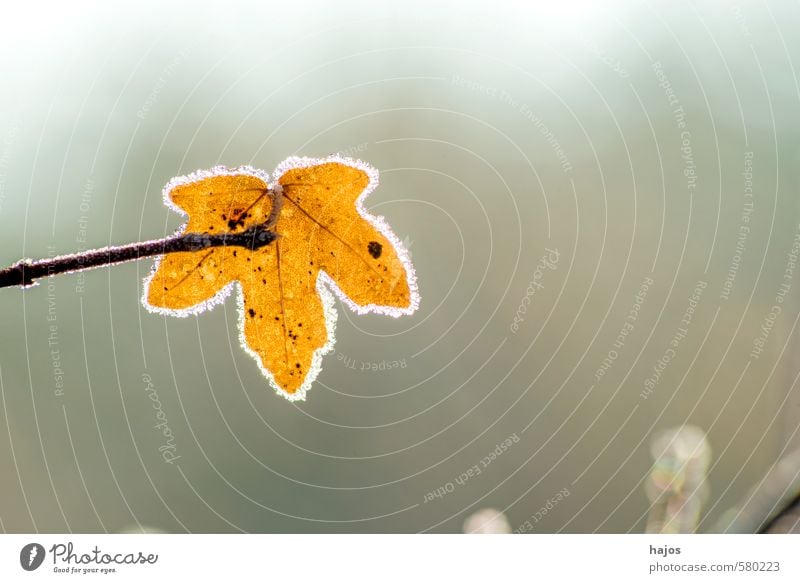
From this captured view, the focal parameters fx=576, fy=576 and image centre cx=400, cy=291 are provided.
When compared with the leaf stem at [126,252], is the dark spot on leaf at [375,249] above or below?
below

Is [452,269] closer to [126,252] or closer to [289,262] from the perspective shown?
[289,262]

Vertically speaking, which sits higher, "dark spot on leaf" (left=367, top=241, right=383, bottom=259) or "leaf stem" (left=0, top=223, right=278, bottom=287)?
"leaf stem" (left=0, top=223, right=278, bottom=287)

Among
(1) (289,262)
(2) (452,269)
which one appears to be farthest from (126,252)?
(2) (452,269)

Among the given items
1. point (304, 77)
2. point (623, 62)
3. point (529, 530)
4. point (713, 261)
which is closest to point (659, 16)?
point (623, 62)

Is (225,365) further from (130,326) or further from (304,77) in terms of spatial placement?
(304,77)
